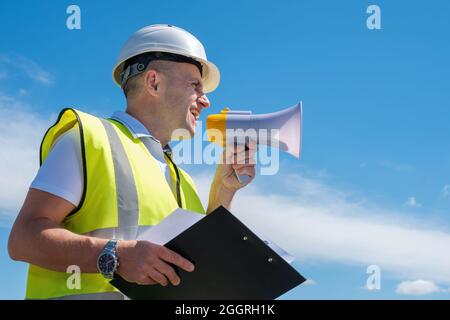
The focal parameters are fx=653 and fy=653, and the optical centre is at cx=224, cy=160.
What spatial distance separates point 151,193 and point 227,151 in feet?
3.59

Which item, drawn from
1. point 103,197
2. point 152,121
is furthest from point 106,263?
point 152,121

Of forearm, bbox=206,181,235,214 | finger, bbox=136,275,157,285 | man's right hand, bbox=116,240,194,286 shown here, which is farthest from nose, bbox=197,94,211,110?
finger, bbox=136,275,157,285

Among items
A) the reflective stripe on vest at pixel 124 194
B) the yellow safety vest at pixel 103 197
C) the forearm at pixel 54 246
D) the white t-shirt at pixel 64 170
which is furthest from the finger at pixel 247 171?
the forearm at pixel 54 246

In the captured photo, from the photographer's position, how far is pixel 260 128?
5684 mm

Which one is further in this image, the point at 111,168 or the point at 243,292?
the point at 111,168

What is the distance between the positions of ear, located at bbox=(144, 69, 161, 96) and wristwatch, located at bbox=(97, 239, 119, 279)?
73.3 inches

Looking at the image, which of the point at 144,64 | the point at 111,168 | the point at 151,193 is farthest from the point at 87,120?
the point at 144,64

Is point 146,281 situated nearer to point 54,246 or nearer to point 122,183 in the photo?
point 54,246

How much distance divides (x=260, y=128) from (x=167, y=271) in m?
2.19

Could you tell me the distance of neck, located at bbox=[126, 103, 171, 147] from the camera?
5.44 meters

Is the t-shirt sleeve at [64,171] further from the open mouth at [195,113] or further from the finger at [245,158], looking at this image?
the finger at [245,158]
